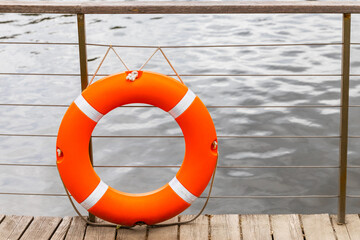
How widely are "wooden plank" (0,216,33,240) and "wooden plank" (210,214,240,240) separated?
0.67 meters

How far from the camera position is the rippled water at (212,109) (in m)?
3.93

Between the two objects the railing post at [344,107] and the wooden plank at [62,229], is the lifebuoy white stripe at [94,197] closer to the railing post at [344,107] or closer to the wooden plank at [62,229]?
the wooden plank at [62,229]

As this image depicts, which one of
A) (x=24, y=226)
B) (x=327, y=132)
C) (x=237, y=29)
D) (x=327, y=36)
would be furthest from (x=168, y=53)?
(x=24, y=226)

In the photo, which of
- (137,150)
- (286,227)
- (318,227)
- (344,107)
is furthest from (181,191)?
(137,150)

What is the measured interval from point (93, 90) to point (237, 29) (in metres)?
5.87

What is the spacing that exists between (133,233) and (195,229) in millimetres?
218

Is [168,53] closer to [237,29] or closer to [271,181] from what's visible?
[237,29]

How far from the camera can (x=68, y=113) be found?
1.98 metres

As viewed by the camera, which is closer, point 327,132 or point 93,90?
point 93,90

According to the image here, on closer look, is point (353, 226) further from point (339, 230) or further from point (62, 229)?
point (62, 229)

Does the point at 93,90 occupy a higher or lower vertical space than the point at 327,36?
higher

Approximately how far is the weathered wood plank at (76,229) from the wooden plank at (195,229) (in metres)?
0.35

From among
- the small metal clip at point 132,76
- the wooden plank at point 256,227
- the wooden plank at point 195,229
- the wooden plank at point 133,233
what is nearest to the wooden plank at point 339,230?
the wooden plank at point 256,227

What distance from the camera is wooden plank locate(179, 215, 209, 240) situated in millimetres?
2096
